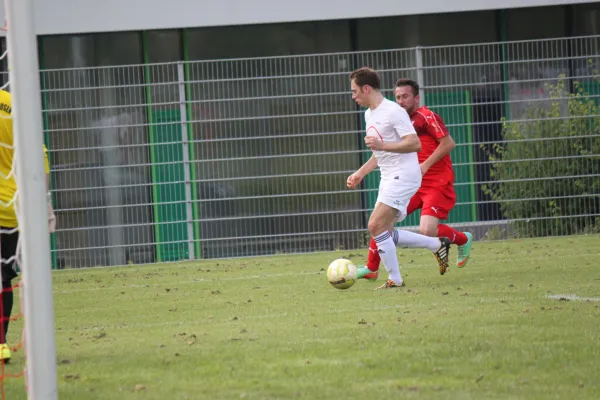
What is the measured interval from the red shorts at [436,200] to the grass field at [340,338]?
0.59m

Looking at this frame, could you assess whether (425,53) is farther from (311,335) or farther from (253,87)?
(311,335)

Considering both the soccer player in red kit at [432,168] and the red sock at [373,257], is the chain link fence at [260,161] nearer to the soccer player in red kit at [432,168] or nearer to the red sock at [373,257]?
the soccer player in red kit at [432,168]

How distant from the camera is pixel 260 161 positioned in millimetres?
15906

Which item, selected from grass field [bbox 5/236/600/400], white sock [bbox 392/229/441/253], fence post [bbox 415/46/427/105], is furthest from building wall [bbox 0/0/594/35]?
white sock [bbox 392/229/441/253]

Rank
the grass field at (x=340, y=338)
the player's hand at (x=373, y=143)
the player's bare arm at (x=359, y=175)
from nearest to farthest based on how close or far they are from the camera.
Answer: the grass field at (x=340, y=338), the player's hand at (x=373, y=143), the player's bare arm at (x=359, y=175)

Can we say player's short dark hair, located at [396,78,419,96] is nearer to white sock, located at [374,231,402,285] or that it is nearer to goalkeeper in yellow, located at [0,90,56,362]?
white sock, located at [374,231,402,285]

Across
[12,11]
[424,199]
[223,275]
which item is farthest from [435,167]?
[12,11]

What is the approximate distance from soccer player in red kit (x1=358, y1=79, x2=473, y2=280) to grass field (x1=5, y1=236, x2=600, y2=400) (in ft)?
1.40

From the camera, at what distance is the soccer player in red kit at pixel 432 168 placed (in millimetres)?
10586

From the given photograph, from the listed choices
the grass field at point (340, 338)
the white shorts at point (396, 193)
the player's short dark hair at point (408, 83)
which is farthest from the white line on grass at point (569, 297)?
the player's short dark hair at point (408, 83)

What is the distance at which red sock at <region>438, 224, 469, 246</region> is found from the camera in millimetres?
10930

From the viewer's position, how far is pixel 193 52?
60.2ft

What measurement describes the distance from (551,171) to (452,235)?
5.64 meters

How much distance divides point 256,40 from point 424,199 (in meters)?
7.99
